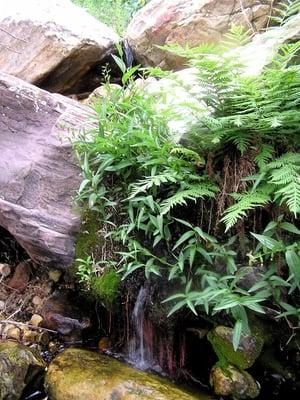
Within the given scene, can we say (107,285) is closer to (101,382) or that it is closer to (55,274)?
(101,382)

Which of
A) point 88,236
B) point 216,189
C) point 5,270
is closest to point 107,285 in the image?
point 88,236

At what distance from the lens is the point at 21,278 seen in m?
3.35

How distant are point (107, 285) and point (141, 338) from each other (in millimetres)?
472

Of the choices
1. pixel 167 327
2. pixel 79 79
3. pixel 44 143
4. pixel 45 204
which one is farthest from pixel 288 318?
pixel 79 79

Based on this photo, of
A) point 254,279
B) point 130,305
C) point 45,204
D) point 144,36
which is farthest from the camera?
point 144,36

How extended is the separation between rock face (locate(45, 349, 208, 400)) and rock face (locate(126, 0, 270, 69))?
11.8ft

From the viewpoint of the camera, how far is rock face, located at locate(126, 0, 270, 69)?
177 inches

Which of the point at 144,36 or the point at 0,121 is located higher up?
the point at 144,36

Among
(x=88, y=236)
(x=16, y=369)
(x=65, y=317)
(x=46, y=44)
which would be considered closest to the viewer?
(x=16, y=369)

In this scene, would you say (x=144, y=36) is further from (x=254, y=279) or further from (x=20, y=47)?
(x=254, y=279)

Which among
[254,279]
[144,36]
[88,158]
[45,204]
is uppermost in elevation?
[144,36]

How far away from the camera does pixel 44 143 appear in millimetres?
3137

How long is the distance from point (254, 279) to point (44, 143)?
6.44 ft

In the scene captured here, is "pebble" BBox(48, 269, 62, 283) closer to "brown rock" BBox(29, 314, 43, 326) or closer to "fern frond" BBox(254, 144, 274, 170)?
"brown rock" BBox(29, 314, 43, 326)
